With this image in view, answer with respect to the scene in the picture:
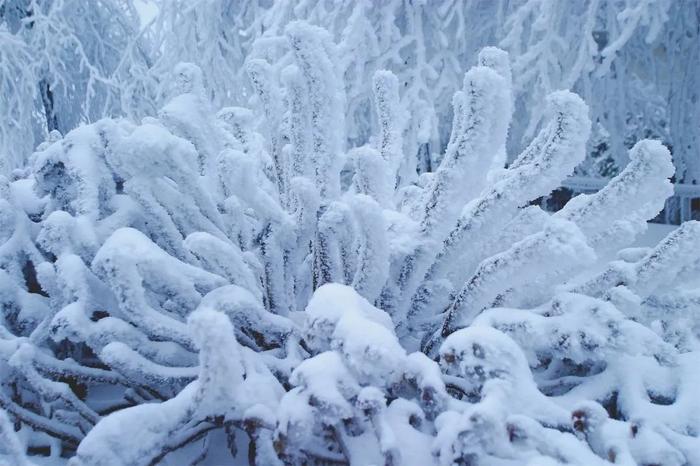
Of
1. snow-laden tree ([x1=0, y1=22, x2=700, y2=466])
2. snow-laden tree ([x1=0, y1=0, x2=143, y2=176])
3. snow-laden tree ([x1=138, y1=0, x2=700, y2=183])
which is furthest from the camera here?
snow-laden tree ([x1=0, y1=0, x2=143, y2=176])

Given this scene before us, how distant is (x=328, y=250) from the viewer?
136cm

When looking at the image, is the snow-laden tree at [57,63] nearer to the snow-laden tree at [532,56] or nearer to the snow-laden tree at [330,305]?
the snow-laden tree at [532,56]

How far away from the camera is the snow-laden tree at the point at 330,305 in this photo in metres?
0.89

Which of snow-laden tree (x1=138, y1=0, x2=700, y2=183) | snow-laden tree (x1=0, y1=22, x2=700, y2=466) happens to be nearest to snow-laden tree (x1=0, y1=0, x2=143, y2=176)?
snow-laden tree (x1=138, y1=0, x2=700, y2=183)

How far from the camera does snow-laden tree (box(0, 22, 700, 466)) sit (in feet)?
2.93

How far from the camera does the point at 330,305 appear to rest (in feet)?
3.33

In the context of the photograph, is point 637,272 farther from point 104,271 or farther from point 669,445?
point 104,271

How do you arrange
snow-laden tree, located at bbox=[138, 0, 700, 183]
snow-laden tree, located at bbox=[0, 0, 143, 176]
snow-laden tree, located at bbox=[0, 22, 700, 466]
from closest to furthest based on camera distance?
snow-laden tree, located at bbox=[0, 22, 700, 466] → snow-laden tree, located at bbox=[138, 0, 700, 183] → snow-laden tree, located at bbox=[0, 0, 143, 176]

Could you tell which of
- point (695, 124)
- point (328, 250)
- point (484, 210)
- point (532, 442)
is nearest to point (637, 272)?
point (484, 210)

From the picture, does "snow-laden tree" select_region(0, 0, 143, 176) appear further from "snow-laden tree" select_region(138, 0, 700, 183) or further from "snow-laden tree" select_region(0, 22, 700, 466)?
"snow-laden tree" select_region(0, 22, 700, 466)

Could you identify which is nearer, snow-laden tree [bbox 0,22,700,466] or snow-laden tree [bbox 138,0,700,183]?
snow-laden tree [bbox 0,22,700,466]

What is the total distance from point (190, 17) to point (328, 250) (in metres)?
4.95

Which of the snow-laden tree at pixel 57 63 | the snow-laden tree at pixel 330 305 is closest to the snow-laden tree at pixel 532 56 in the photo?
the snow-laden tree at pixel 330 305

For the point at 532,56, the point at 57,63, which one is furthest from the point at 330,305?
the point at 57,63
